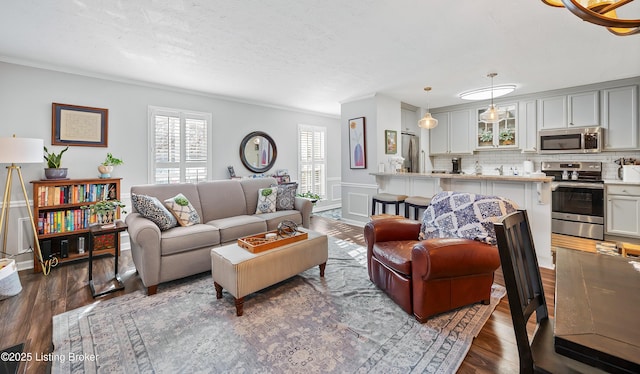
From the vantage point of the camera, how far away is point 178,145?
4.55m

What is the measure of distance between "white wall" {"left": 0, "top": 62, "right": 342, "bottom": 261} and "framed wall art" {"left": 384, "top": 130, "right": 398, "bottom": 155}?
2.29m

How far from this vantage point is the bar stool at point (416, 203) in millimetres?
3826

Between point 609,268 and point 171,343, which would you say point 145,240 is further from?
point 609,268

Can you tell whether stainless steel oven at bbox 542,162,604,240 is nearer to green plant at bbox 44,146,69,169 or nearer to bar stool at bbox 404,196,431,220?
bar stool at bbox 404,196,431,220

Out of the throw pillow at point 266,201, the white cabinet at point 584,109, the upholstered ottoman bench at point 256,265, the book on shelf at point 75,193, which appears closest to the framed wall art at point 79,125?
the book on shelf at point 75,193

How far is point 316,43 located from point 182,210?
240 centimetres

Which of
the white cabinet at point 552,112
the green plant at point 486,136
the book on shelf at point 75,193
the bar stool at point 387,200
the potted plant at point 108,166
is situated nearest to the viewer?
the book on shelf at point 75,193

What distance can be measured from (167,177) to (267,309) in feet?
10.6

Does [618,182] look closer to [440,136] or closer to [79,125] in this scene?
[440,136]

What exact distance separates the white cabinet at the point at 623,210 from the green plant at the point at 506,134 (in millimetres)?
1684

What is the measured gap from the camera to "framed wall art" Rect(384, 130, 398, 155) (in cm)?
515

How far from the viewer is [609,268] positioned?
1.21 meters

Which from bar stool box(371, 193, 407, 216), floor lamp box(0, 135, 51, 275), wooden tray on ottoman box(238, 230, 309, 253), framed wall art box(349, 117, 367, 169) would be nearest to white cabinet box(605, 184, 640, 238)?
bar stool box(371, 193, 407, 216)

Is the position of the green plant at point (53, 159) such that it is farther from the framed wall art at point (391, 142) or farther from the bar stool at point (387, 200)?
the framed wall art at point (391, 142)
